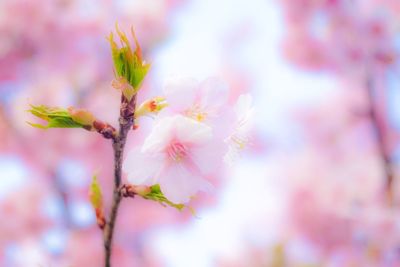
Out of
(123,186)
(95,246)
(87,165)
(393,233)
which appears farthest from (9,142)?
(123,186)

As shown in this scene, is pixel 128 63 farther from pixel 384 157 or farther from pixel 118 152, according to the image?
pixel 384 157

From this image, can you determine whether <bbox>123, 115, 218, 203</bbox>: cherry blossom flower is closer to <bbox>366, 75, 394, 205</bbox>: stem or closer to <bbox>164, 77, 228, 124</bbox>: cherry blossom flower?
<bbox>164, 77, 228, 124</bbox>: cherry blossom flower

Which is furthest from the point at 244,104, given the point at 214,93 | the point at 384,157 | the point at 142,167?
the point at 384,157

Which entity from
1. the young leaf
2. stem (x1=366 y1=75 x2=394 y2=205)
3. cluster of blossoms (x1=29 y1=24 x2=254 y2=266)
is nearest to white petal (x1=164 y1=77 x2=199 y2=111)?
cluster of blossoms (x1=29 y1=24 x2=254 y2=266)

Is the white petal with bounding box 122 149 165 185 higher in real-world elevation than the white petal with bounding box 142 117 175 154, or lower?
lower

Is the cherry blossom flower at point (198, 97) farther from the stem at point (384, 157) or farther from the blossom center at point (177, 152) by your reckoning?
the stem at point (384, 157)
